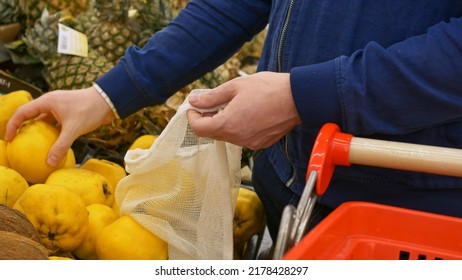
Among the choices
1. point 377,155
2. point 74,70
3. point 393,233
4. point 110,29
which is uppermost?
point 377,155

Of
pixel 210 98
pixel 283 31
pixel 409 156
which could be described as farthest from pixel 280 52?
pixel 409 156

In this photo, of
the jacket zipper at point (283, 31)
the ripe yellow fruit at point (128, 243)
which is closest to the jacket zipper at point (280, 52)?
the jacket zipper at point (283, 31)

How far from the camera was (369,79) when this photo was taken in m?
1.05

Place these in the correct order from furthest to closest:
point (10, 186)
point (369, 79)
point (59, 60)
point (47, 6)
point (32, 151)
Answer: point (47, 6), point (59, 60), point (32, 151), point (10, 186), point (369, 79)

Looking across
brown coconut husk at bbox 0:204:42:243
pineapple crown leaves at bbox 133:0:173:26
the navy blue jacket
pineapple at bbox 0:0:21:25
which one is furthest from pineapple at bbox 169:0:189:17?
brown coconut husk at bbox 0:204:42:243

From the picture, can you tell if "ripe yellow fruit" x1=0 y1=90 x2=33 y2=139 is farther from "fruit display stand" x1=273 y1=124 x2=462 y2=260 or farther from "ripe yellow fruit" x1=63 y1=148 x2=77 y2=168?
"fruit display stand" x1=273 y1=124 x2=462 y2=260

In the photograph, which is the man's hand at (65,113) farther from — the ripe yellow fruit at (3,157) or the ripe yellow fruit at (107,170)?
the ripe yellow fruit at (107,170)

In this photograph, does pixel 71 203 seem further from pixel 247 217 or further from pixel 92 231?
pixel 247 217

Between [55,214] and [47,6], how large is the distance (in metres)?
1.70

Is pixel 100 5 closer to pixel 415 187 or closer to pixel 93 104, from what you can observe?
pixel 93 104

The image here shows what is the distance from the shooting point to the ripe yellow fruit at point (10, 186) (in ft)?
4.43

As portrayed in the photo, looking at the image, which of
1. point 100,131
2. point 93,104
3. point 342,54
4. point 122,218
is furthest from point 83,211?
point 100,131

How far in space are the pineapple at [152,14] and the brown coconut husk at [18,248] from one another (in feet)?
4.90

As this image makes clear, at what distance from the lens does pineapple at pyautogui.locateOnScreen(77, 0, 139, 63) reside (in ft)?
7.97
